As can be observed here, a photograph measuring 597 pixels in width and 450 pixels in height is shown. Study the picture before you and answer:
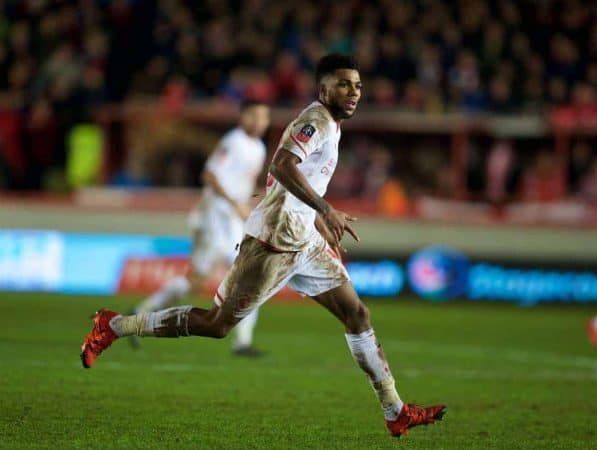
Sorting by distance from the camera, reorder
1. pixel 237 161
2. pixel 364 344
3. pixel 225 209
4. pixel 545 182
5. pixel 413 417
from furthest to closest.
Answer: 1. pixel 545 182
2. pixel 225 209
3. pixel 237 161
4. pixel 364 344
5. pixel 413 417

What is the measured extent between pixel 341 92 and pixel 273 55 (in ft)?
51.3

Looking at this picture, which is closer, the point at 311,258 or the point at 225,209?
the point at 311,258

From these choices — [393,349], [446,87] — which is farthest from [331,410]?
[446,87]

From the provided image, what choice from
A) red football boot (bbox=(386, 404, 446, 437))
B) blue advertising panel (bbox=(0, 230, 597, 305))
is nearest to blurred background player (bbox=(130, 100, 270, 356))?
red football boot (bbox=(386, 404, 446, 437))

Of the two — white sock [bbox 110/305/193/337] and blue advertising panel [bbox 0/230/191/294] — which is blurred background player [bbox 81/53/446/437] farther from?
blue advertising panel [bbox 0/230/191/294]

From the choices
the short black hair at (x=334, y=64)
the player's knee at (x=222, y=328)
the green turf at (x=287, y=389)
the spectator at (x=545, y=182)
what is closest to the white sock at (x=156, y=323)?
the player's knee at (x=222, y=328)

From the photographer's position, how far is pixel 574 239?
71.3 feet

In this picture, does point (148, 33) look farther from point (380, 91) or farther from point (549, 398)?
point (549, 398)

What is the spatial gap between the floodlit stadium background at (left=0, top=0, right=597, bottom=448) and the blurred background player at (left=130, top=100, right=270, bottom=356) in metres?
6.93

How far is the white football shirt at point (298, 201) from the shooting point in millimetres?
7754

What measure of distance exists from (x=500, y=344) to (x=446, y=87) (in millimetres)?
8844

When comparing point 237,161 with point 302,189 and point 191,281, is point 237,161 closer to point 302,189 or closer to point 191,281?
point 191,281

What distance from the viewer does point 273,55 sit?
917 inches

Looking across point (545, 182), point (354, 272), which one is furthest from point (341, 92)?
point (545, 182)
